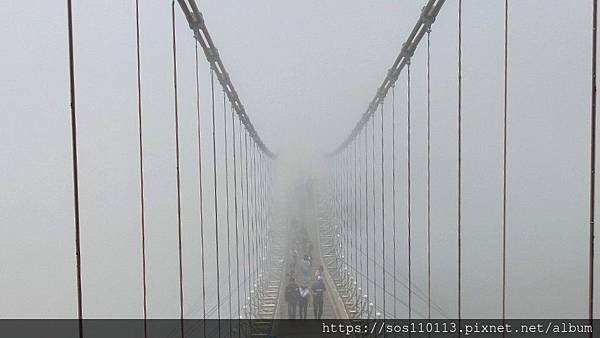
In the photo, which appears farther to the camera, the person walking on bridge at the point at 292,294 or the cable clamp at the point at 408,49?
the person walking on bridge at the point at 292,294

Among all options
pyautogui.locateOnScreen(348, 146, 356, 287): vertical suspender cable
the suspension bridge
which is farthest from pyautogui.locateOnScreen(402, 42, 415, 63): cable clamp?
pyautogui.locateOnScreen(348, 146, 356, 287): vertical suspender cable

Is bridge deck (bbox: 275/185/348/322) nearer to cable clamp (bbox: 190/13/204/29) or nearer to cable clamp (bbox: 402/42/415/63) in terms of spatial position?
cable clamp (bbox: 402/42/415/63)

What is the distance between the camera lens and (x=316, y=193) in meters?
61.3

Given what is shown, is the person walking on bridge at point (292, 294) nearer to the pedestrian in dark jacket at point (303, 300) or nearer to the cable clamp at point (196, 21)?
the pedestrian in dark jacket at point (303, 300)

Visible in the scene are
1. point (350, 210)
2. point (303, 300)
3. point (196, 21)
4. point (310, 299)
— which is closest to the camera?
point (196, 21)

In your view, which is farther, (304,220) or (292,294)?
(304,220)

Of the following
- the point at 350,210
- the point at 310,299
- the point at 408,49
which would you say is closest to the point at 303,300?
the point at 310,299

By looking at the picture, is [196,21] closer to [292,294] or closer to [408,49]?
[408,49]

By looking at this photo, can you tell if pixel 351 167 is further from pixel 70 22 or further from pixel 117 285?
pixel 70 22

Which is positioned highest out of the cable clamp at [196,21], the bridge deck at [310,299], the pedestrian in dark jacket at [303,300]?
the cable clamp at [196,21]

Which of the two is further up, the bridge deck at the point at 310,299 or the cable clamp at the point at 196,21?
the cable clamp at the point at 196,21

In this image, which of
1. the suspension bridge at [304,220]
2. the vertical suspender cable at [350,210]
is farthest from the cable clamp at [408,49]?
the vertical suspender cable at [350,210]

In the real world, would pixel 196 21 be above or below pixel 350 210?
above

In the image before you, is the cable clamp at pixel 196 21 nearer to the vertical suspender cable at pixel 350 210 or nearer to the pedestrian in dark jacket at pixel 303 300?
the pedestrian in dark jacket at pixel 303 300
